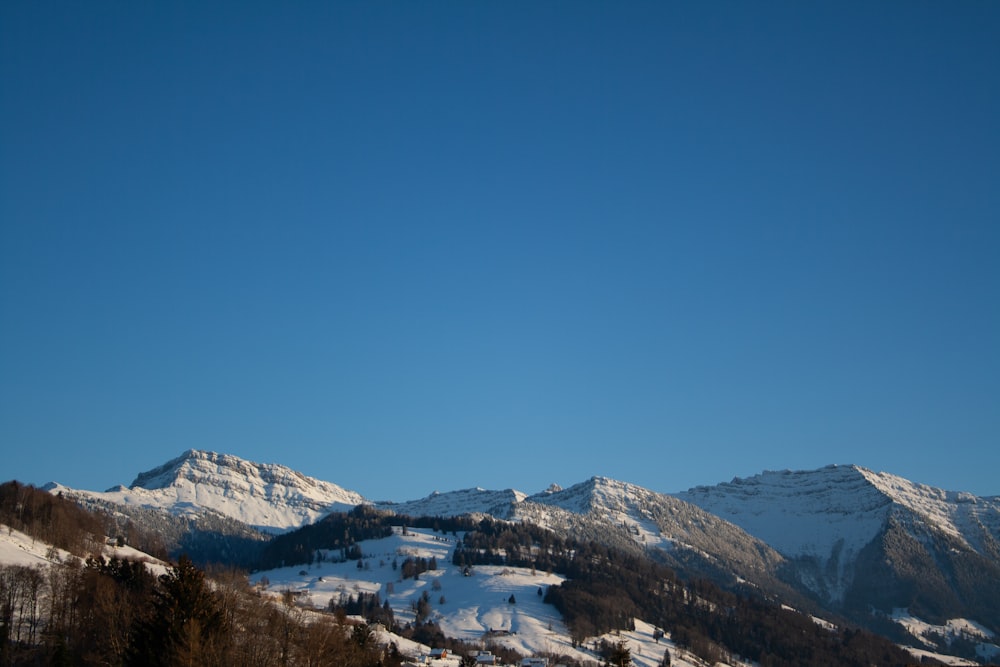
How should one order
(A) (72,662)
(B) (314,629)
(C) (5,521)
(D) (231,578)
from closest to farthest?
(A) (72,662) < (B) (314,629) < (D) (231,578) < (C) (5,521)

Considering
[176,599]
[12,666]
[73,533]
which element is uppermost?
[73,533]

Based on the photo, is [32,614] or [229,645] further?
[32,614]

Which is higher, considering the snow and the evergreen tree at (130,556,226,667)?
the snow

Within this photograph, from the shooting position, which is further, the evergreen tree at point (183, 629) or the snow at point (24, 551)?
the snow at point (24, 551)

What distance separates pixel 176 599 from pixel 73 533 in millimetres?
128118

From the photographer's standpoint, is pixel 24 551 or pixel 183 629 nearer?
pixel 183 629

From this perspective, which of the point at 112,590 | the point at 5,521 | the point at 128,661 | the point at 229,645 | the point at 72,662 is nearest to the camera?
the point at 128,661

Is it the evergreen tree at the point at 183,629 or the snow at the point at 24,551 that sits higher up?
the snow at the point at 24,551

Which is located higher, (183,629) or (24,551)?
(24,551)

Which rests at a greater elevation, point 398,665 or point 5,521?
point 5,521

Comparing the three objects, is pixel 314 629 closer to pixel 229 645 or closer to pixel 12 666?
pixel 229 645

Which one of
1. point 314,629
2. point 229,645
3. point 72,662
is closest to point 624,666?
point 314,629

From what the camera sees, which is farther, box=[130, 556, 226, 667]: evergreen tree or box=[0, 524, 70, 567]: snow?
box=[0, 524, 70, 567]: snow

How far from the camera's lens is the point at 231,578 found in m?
139
